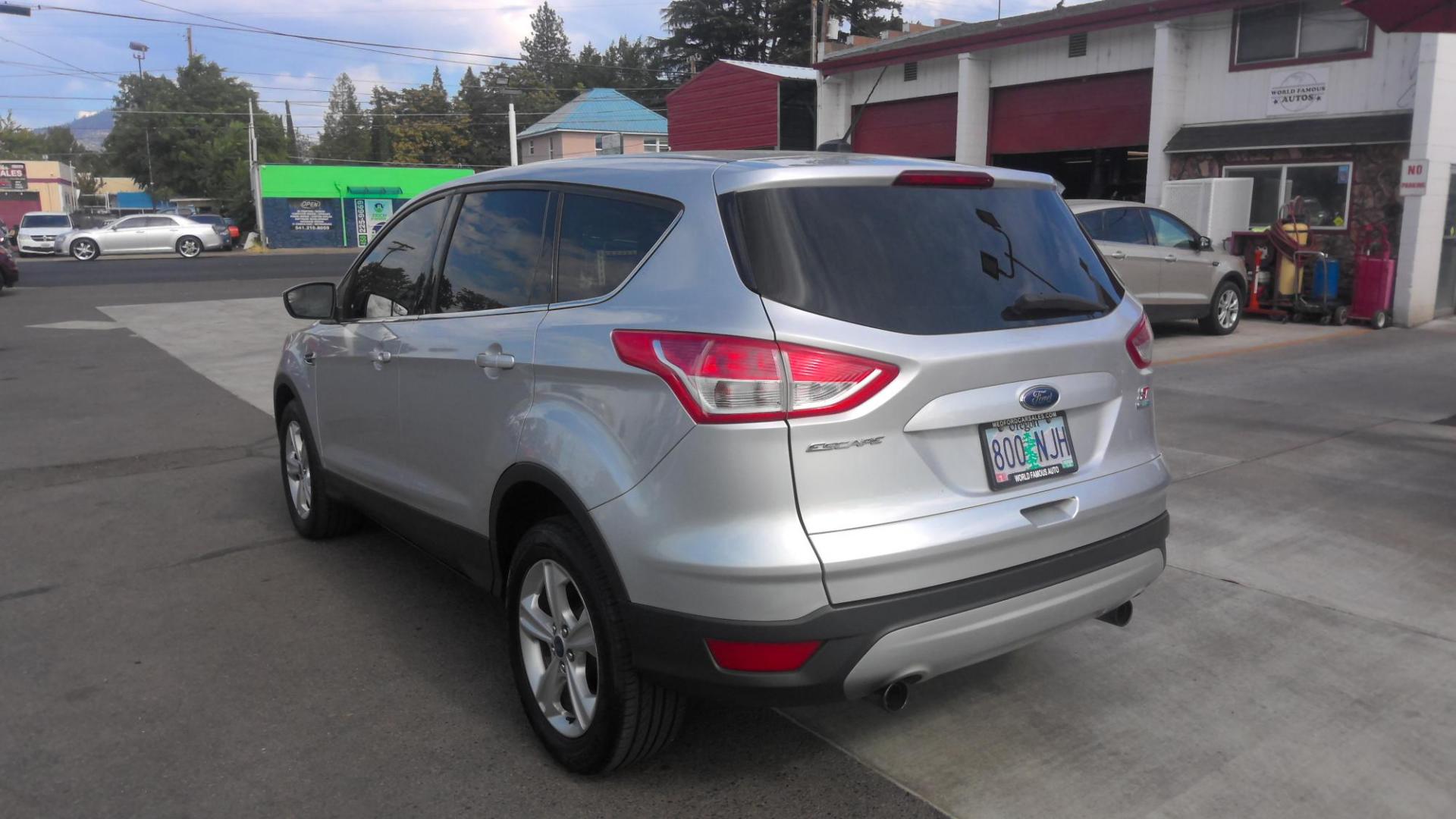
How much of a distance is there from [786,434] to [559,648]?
1120mm

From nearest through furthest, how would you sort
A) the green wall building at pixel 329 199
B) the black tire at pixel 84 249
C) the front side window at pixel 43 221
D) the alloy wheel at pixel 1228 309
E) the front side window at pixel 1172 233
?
the front side window at pixel 1172 233 < the alloy wheel at pixel 1228 309 < the black tire at pixel 84 249 < the front side window at pixel 43 221 < the green wall building at pixel 329 199

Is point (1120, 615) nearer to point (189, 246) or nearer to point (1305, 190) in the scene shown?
point (1305, 190)

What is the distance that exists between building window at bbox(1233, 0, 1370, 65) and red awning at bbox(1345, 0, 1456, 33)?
247 inches

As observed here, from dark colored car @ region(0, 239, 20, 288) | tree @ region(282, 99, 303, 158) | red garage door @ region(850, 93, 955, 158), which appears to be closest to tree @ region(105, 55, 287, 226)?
tree @ region(282, 99, 303, 158)

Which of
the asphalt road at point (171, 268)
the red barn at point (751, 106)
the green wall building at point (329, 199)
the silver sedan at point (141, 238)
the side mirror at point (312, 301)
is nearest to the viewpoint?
the side mirror at point (312, 301)

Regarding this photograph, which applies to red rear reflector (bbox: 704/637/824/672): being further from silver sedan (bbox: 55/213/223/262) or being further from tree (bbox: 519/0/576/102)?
tree (bbox: 519/0/576/102)

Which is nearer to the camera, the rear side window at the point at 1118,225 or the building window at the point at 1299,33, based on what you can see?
the rear side window at the point at 1118,225

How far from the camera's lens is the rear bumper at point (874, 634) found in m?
2.75

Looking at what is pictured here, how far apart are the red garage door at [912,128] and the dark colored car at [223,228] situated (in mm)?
27823

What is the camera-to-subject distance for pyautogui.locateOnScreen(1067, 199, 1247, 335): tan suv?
12672mm

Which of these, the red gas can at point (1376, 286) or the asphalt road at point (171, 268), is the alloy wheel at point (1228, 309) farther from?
the asphalt road at point (171, 268)

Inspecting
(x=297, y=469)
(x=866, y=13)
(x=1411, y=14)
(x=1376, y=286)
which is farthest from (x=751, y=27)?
(x=297, y=469)

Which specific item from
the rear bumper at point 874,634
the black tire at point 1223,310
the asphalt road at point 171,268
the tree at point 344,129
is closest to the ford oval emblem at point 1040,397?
the rear bumper at point 874,634

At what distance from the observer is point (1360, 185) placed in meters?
15.4
